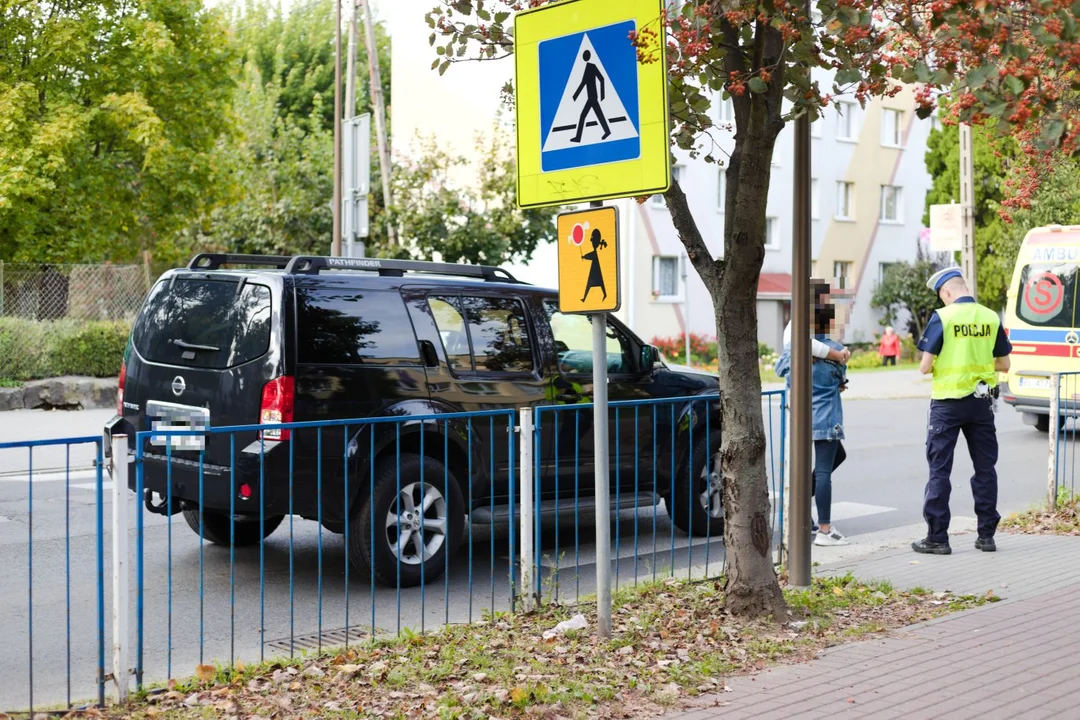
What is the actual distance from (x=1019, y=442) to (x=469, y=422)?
12.3 metres

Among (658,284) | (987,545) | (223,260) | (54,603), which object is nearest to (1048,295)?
(987,545)

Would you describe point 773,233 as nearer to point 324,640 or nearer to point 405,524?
point 405,524

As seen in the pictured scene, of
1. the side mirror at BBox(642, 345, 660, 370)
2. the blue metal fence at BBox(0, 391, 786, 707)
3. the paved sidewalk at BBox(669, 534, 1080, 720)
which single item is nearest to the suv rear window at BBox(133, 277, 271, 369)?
the blue metal fence at BBox(0, 391, 786, 707)

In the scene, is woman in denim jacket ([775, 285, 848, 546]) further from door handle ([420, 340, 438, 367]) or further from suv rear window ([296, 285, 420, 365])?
suv rear window ([296, 285, 420, 365])

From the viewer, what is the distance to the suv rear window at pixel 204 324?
7.11 metres

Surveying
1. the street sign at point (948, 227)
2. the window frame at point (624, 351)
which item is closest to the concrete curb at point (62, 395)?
the window frame at point (624, 351)

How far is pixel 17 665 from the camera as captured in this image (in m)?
5.66

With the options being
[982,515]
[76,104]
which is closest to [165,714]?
[982,515]

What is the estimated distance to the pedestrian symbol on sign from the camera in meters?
5.30

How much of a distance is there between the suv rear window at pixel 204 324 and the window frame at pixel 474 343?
1171 mm

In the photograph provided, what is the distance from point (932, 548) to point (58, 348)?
15087 mm

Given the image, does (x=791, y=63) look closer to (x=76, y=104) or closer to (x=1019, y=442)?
(x=1019, y=442)

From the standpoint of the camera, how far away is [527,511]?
633cm

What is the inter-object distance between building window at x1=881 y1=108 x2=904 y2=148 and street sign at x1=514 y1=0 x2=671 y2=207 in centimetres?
4142
